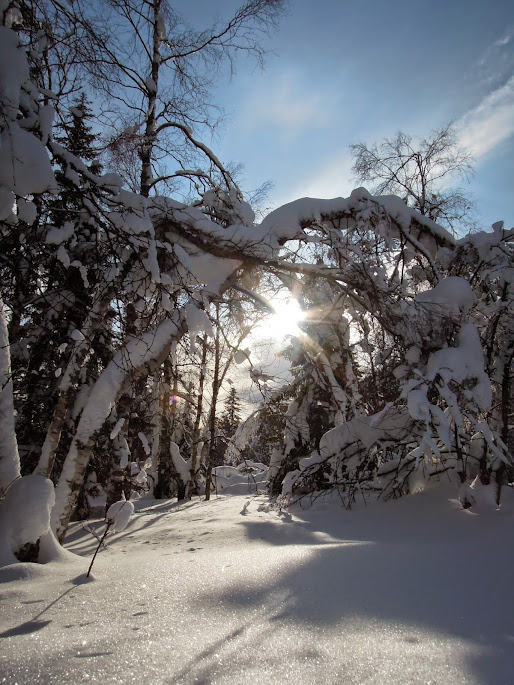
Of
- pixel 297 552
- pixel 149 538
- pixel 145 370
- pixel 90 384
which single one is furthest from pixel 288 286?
pixel 90 384

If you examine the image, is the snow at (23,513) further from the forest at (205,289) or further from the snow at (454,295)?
the snow at (454,295)

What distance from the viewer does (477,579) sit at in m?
2.24

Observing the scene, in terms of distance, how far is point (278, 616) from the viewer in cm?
173

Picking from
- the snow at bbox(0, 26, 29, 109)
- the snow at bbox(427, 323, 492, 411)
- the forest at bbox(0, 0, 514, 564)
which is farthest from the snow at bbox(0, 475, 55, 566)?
the snow at bbox(427, 323, 492, 411)

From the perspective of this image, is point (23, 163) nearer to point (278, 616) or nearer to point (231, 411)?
point (278, 616)

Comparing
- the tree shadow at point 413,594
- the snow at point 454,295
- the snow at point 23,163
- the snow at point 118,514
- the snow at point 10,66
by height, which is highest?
the snow at point 10,66

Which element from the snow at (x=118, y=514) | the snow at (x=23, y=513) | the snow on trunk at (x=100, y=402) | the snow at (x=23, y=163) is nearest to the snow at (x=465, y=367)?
the snow on trunk at (x=100, y=402)

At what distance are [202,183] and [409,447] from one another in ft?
17.7

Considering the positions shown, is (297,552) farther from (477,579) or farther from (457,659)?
(457,659)

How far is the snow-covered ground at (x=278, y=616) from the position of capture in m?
1.33

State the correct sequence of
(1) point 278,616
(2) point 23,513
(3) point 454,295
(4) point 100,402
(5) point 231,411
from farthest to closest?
1. (5) point 231,411
2. (4) point 100,402
3. (3) point 454,295
4. (2) point 23,513
5. (1) point 278,616

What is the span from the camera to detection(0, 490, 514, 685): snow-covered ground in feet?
4.36

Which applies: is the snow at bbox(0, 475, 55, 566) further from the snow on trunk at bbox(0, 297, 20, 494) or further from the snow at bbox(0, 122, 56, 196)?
the snow at bbox(0, 122, 56, 196)

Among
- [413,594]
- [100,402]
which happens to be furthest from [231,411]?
[413,594]
